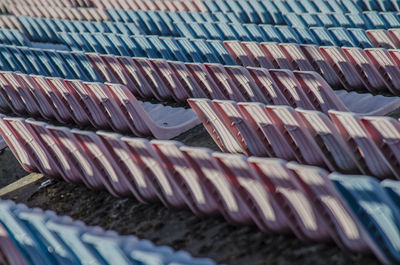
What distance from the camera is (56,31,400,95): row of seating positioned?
7398 millimetres

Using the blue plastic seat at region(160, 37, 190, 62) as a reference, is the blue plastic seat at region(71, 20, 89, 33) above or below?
above

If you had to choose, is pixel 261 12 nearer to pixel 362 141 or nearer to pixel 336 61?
pixel 336 61

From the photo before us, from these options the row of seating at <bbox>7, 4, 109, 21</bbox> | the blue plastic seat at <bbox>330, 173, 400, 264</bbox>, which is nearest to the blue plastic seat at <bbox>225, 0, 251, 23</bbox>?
the row of seating at <bbox>7, 4, 109, 21</bbox>

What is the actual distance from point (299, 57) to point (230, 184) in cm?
350

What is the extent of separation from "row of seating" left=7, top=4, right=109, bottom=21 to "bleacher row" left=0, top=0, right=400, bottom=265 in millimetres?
3631

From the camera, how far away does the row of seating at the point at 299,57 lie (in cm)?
740

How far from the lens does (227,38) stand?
1031 centimetres

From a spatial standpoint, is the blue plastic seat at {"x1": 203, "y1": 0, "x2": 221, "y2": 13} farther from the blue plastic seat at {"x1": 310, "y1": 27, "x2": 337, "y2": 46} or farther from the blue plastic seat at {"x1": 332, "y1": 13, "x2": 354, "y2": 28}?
the blue plastic seat at {"x1": 310, "y1": 27, "x2": 337, "y2": 46}

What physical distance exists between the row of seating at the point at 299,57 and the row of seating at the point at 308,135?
1.80 meters

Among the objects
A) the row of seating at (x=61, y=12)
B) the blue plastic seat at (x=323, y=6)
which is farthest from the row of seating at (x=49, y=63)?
the row of seating at (x=61, y=12)

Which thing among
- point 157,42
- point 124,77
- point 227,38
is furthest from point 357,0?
point 124,77

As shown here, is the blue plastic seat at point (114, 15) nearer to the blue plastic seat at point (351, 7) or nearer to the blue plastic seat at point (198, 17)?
the blue plastic seat at point (198, 17)

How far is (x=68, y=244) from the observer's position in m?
3.94

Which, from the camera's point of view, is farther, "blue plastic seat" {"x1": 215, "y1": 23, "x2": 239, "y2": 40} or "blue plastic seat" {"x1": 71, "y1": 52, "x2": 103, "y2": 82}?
"blue plastic seat" {"x1": 215, "y1": 23, "x2": 239, "y2": 40}
